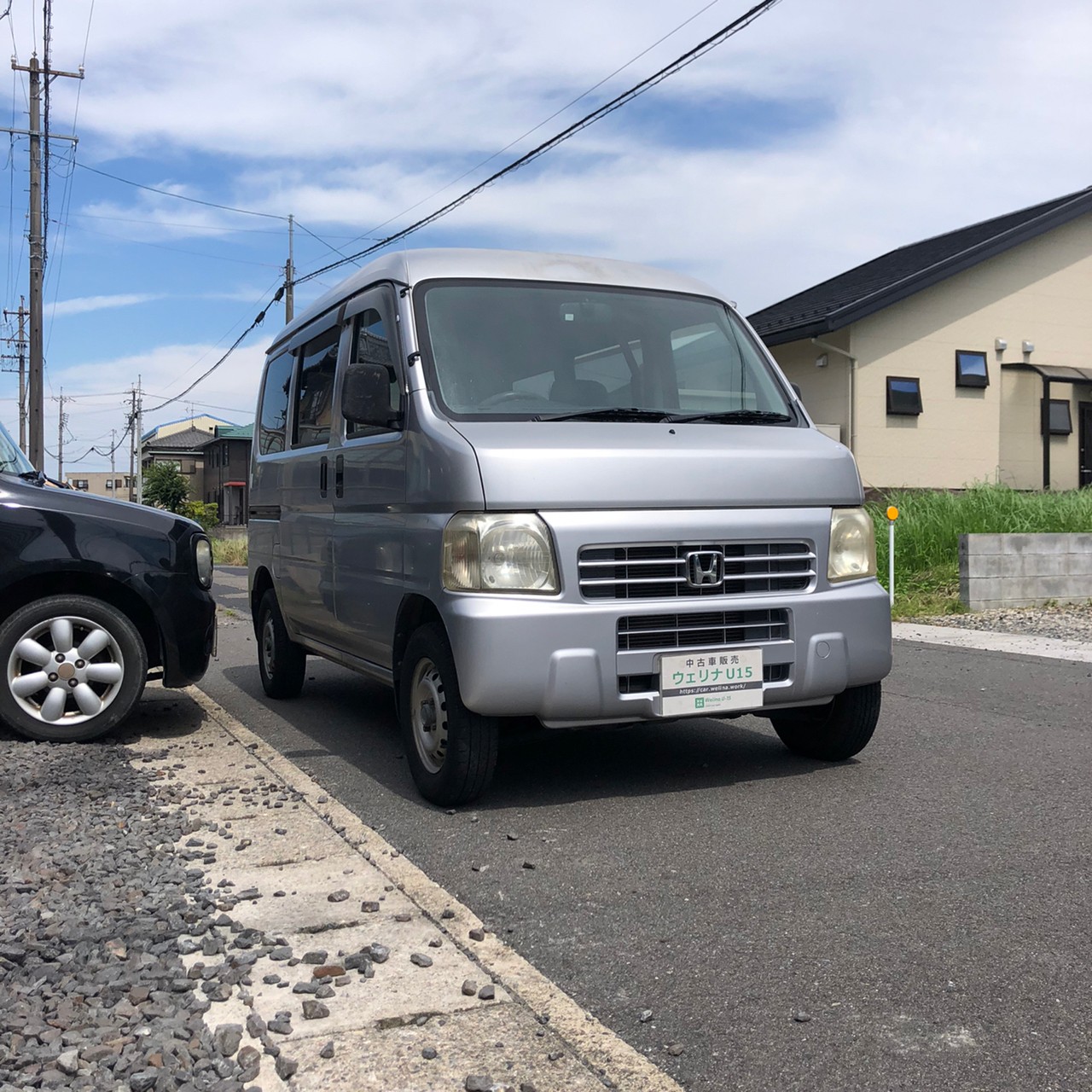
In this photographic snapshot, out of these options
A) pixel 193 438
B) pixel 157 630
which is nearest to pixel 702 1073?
pixel 157 630

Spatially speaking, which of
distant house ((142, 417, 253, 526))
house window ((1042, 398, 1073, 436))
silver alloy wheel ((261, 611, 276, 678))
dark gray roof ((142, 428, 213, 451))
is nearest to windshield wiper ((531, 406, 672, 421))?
silver alloy wheel ((261, 611, 276, 678))

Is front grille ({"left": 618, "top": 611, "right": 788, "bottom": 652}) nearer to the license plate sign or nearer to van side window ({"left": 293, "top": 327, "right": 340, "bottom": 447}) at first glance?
the license plate sign

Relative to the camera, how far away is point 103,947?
2.97m

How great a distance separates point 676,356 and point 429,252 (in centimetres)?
119

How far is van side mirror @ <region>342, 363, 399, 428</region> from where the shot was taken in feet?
15.6

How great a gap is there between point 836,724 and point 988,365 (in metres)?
17.2

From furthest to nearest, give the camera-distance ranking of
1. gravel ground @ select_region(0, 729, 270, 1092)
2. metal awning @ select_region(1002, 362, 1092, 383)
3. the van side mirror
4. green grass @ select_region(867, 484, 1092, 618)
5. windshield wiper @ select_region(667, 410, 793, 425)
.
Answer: metal awning @ select_region(1002, 362, 1092, 383) → green grass @ select_region(867, 484, 1092, 618) → windshield wiper @ select_region(667, 410, 793, 425) → the van side mirror → gravel ground @ select_region(0, 729, 270, 1092)

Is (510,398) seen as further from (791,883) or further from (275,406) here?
(275,406)

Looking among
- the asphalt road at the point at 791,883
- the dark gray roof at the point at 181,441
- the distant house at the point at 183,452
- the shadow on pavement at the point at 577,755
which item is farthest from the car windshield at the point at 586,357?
the dark gray roof at the point at 181,441

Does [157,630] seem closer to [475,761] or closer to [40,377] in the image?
[475,761]

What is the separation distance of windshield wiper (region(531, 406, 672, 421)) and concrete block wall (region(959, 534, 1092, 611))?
8046mm

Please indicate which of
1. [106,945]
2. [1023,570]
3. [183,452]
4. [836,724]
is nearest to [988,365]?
[1023,570]

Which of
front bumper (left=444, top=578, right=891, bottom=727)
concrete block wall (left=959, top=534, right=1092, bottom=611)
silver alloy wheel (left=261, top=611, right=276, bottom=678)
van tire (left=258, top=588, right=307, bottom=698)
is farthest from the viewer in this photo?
concrete block wall (left=959, top=534, right=1092, bottom=611)

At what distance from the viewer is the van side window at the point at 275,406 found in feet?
23.1
